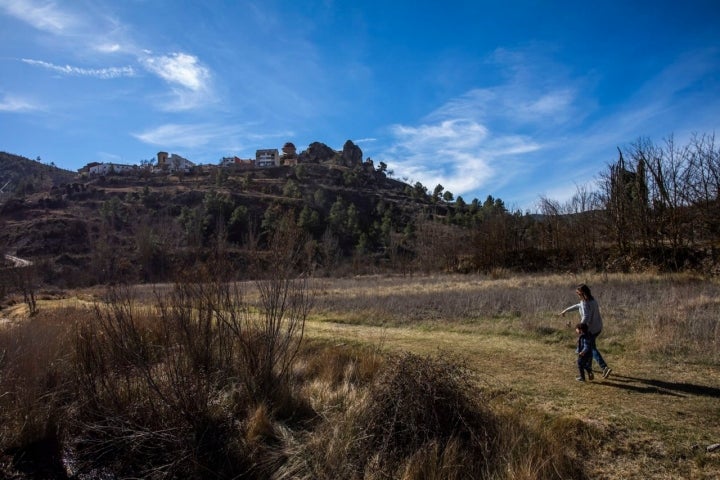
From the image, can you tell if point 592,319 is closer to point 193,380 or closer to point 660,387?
point 660,387

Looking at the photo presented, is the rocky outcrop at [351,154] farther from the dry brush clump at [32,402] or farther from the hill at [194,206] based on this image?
the dry brush clump at [32,402]

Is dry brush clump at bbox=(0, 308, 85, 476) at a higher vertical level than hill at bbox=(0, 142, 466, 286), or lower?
lower

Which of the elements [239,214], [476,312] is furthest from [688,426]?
[239,214]

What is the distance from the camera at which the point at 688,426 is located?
5.11 meters

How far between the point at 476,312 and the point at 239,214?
4915cm

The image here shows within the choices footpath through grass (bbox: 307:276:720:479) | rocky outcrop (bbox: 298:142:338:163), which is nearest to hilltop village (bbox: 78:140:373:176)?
rocky outcrop (bbox: 298:142:338:163)

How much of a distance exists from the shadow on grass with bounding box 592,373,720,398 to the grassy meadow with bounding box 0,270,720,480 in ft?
0.09

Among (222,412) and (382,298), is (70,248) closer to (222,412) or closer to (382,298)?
(382,298)

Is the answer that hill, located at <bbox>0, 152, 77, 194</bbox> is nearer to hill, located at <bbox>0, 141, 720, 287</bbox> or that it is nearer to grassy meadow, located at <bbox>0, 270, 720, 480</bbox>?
hill, located at <bbox>0, 141, 720, 287</bbox>

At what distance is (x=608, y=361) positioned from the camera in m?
8.12

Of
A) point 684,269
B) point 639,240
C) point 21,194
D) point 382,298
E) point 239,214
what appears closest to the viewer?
point 382,298

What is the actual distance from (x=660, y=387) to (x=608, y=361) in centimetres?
167

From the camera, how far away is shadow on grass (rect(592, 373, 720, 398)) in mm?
6124

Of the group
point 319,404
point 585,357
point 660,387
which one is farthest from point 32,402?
point 660,387
